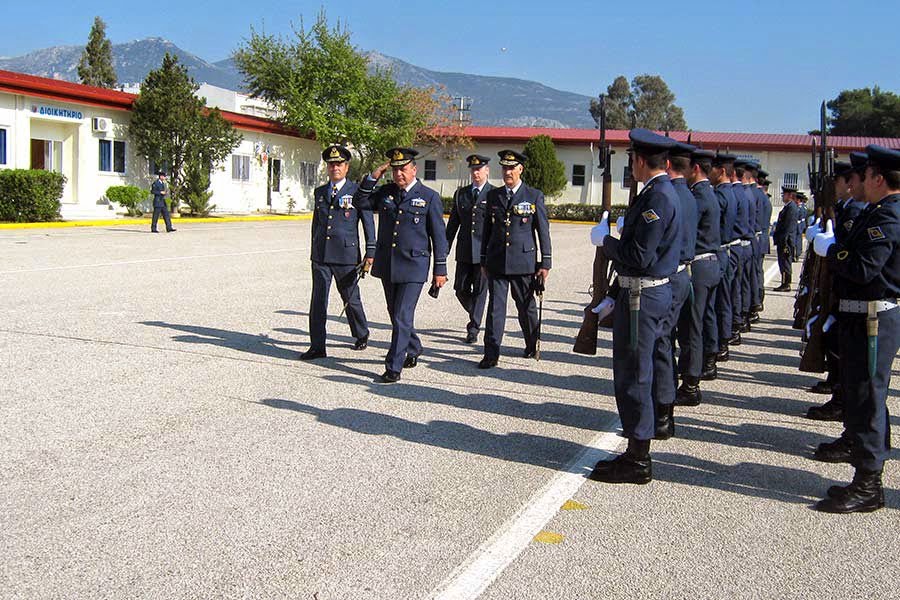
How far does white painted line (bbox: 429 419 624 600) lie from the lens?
3762 mm

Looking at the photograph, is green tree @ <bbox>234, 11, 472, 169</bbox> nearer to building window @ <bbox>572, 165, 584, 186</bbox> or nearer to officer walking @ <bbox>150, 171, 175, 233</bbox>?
building window @ <bbox>572, 165, 584, 186</bbox>

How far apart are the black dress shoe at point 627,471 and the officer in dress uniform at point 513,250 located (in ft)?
10.6

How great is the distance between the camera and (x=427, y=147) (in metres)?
53.9

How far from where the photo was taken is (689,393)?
7270 mm

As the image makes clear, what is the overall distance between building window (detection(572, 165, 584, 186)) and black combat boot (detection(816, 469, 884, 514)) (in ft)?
155

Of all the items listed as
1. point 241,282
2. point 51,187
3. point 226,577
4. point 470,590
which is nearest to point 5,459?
point 226,577

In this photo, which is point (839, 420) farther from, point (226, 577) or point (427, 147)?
point (427, 147)

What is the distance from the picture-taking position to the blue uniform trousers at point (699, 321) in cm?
720

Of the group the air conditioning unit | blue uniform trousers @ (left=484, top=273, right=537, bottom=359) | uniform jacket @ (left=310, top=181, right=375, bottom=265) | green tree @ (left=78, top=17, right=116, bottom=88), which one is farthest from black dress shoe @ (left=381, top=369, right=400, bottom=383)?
green tree @ (left=78, top=17, right=116, bottom=88)

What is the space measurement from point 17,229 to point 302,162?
2247 centimetres

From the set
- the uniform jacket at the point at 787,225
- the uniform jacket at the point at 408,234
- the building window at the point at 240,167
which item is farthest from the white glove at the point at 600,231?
the building window at the point at 240,167

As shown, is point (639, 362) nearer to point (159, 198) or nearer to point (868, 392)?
point (868, 392)

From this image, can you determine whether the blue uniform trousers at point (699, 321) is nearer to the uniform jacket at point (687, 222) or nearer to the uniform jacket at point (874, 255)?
the uniform jacket at point (687, 222)

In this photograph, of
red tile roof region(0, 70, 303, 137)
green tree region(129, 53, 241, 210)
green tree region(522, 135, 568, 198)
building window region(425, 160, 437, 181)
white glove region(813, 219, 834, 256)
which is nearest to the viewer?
white glove region(813, 219, 834, 256)
